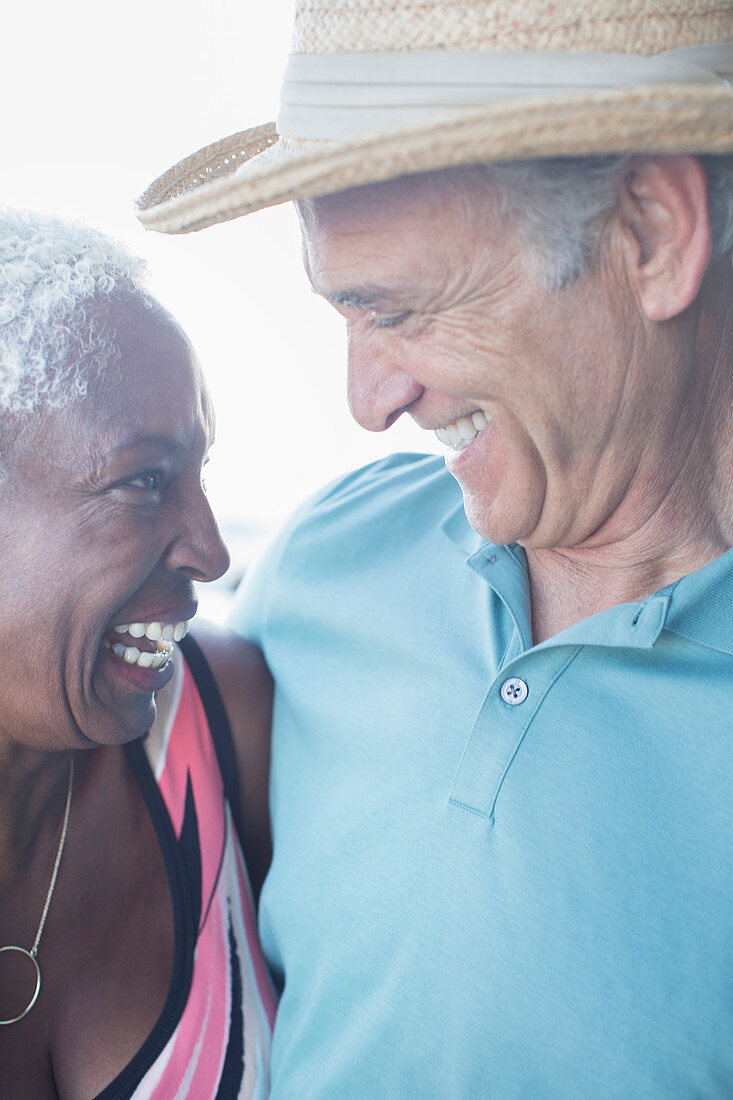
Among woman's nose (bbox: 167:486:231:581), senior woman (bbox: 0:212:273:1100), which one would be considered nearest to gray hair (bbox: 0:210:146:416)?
senior woman (bbox: 0:212:273:1100)

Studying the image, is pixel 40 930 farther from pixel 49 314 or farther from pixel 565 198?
pixel 565 198

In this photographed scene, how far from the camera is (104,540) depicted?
3.92 feet

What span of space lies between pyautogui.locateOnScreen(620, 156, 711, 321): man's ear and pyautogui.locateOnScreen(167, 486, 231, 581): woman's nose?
0.70 metres

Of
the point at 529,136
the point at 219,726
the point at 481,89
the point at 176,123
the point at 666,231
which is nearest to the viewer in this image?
the point at 529,136

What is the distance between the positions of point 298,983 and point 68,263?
111cm

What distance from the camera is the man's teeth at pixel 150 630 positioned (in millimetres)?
1321

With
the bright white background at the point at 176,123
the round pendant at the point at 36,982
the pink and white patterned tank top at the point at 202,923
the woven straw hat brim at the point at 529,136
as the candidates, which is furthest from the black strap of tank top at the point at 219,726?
the bright white background at the point at 176,123

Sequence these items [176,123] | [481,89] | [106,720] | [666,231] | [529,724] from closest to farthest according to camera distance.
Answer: [481,89]
[666,231]
[529,724]
[106,720]
[176,123]

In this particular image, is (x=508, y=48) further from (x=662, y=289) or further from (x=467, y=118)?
Answer: (x=662, y=289)

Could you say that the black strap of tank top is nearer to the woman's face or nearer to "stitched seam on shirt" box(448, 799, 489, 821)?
the woman's face

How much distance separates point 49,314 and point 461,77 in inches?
23.3

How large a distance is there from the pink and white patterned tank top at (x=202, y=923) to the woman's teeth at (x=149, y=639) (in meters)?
0.17

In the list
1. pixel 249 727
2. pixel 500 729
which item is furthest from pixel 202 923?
pixel 500 729

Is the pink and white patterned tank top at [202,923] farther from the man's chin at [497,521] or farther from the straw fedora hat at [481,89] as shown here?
the straw fedora hat at [481,89]
